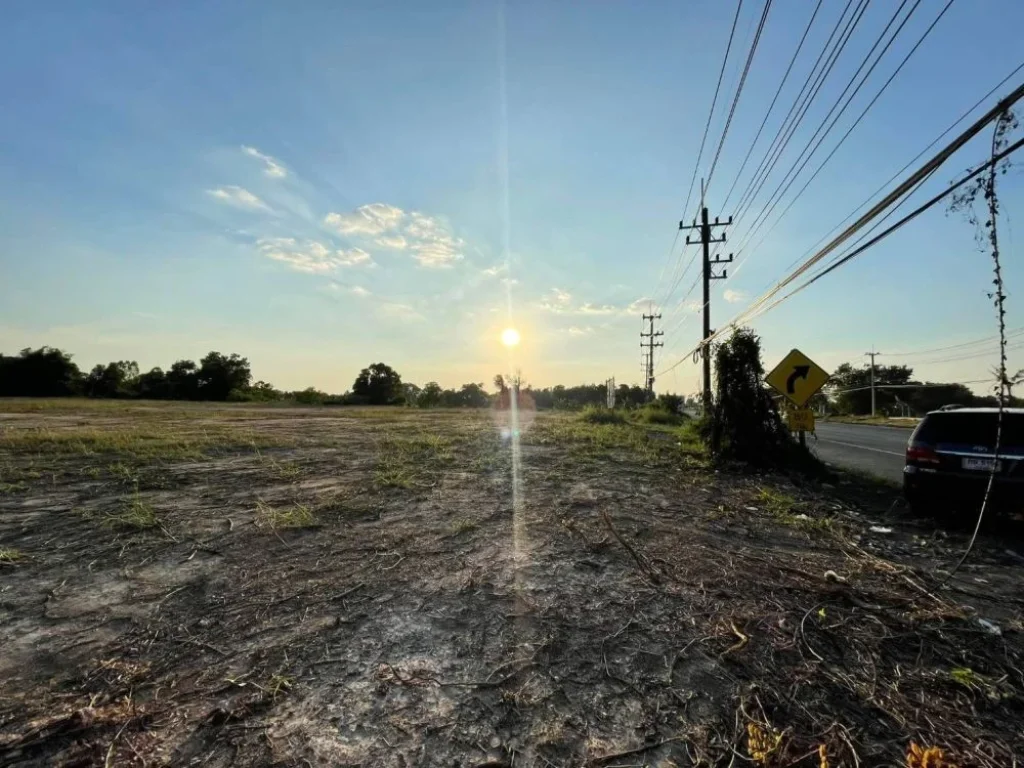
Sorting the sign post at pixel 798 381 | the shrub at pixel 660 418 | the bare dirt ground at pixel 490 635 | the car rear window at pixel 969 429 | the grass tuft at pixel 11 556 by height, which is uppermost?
the sign post at pixel 798 381

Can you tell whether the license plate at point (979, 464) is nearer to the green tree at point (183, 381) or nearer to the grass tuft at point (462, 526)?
the grass tuft at point (462, 526)

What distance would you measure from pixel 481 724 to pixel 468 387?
2480 inches

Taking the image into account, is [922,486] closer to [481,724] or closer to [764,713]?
[764,713]

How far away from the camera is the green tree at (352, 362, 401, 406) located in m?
64.9

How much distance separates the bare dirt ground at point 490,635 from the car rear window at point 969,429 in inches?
45.4

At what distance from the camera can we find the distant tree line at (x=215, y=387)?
53219 millimetres

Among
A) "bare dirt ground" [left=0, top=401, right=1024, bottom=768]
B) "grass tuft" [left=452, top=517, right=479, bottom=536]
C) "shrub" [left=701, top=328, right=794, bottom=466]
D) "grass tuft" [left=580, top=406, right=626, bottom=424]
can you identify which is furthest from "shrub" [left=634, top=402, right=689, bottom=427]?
"grass tuft" [left=452, top=517, right=479, bottom=536]

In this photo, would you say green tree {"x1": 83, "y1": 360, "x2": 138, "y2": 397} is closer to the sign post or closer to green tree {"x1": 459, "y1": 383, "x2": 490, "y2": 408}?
green tree {"x1": 459, "y1": 383, "x2": 490, "y2": 408}

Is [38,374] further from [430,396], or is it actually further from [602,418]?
[602,418]

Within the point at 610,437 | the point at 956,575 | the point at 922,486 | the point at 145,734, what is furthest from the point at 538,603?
the point at 610,437

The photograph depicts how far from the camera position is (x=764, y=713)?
8.02 feet

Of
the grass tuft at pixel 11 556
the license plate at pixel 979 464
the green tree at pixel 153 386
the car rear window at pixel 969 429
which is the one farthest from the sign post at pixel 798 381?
the green tree at pixel 153 386

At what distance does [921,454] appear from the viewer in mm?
6379

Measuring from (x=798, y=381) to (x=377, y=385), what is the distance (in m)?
59.7
